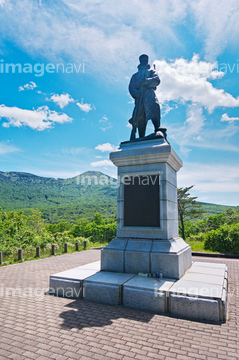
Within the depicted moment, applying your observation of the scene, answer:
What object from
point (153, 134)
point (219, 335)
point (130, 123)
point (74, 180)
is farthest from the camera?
point (74, 180)

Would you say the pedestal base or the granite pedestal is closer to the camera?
the granite pedestal

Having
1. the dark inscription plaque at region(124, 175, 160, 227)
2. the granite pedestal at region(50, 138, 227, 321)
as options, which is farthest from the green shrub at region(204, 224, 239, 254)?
the dark inscription plaque at region(124, 175, 160, 227)

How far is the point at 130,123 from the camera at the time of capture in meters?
7.51

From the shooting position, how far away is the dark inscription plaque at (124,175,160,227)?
19.9 ft

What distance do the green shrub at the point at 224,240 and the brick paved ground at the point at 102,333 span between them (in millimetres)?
9556

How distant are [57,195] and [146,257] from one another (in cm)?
11917

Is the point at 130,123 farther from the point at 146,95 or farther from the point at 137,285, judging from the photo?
the point at 137,285

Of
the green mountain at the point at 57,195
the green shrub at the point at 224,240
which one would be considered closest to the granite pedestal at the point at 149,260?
the green shrub at the point at 224,240

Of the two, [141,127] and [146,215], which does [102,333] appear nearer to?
[146,215]

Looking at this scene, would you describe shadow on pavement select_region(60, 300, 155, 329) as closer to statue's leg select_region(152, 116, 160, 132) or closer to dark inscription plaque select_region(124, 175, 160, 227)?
dark inscription plaque select_region(124, 175, 160, 227)

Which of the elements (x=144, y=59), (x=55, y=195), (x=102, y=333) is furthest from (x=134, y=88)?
(x=55, y=195)

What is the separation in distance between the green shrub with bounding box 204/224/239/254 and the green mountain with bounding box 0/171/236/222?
234 ft

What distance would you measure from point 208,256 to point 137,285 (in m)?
9.84

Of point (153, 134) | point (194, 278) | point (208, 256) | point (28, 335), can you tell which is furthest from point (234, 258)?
point (28, 335)
